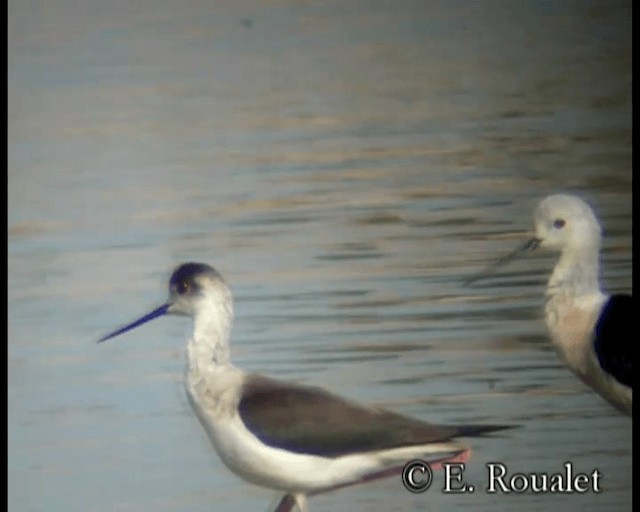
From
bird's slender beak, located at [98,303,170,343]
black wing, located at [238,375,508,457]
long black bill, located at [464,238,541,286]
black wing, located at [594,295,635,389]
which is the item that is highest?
long black bill, located at [464,238,541,286]

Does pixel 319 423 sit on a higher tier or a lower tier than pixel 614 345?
lower

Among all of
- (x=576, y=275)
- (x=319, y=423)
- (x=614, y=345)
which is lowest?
(x=319, y=423)

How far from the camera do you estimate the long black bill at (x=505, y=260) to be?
2141mm

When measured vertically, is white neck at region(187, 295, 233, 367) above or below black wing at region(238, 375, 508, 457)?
above

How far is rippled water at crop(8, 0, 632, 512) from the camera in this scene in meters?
2.12

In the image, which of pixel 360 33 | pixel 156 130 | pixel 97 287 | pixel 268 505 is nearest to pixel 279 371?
pixel 268 505

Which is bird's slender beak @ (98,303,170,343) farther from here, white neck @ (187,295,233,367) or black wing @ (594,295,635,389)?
black wing @ (594,295,635,389)

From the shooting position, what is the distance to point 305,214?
7.04 feet

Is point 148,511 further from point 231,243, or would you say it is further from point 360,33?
point 360,33

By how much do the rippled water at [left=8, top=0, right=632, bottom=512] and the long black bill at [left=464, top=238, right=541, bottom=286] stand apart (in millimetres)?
15

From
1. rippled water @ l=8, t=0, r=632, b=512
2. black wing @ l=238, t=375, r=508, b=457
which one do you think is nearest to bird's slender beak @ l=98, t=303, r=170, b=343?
rippled water @ l=8, t=0, r=632, b=512

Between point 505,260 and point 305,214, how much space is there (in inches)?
15.7

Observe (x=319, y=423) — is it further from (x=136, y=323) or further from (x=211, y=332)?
(x=136, y=323)

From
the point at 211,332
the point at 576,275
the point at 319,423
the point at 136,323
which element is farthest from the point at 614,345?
the point at 136,323
